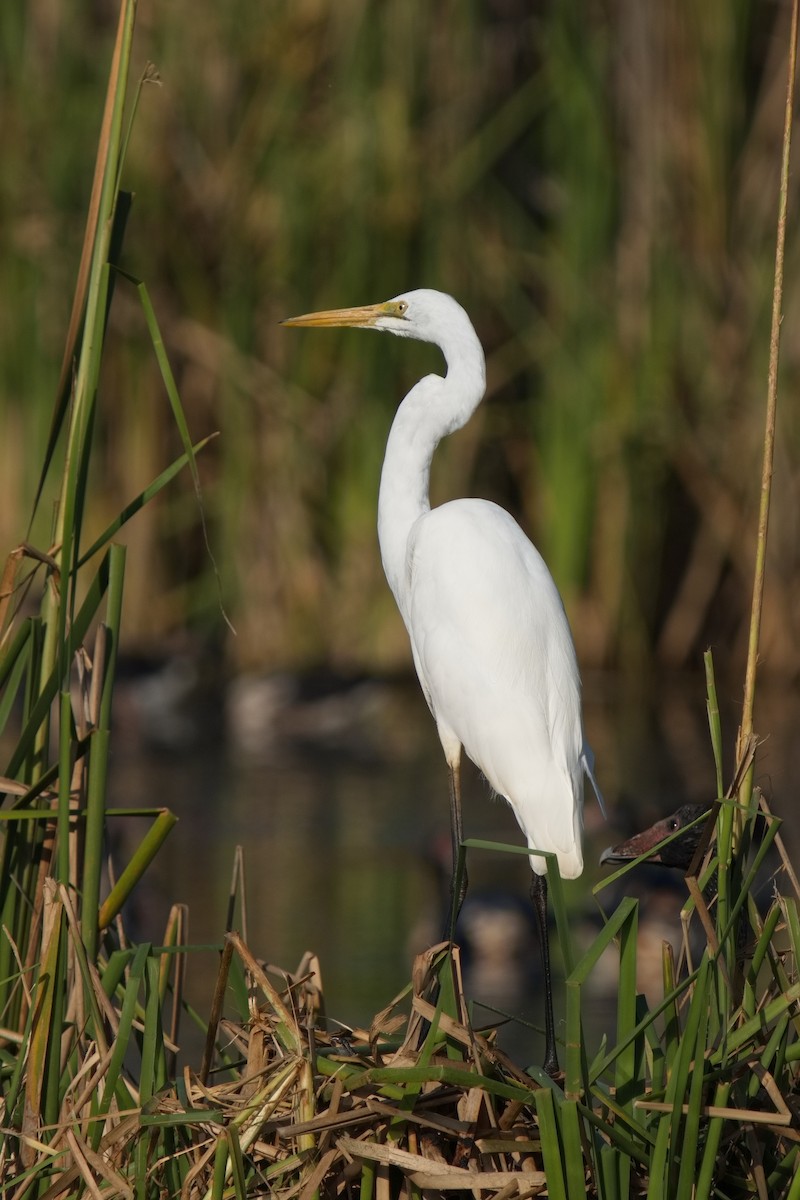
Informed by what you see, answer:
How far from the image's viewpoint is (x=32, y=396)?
8320 mm

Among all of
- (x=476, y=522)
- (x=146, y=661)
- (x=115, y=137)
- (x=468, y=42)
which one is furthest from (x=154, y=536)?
(x=115, y=137)

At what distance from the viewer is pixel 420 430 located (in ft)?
10.7

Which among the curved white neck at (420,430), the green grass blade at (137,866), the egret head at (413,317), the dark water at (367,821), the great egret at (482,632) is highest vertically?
the egret head at (413,317)

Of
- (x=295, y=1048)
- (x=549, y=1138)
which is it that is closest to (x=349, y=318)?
(x=295, y=1048)

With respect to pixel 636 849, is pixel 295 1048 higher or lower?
lower

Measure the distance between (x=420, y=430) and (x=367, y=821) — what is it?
12.9ft

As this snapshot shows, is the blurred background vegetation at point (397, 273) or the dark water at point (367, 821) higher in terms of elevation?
the blurred background vegetation at point (397, 273)

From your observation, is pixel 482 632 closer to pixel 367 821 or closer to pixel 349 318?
pixel 349 318

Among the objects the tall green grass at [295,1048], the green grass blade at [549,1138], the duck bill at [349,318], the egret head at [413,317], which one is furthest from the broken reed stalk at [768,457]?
the duck bill at [349,318]

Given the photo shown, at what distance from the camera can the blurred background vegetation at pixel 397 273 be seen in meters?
8.14

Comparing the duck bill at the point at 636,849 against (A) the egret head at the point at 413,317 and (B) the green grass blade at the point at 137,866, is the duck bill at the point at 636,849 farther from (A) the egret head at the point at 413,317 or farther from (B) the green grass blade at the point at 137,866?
(A) the egret head at the point at 413,317

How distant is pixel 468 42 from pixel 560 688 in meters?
5.79

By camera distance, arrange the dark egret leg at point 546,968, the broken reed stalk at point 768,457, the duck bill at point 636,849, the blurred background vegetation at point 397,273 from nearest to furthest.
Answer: the broken reed stalk at point 768,457 < the duck bill at point 636,849 < the dark egret leg at point 546,968 < the blurred background vegetation at point 397,273

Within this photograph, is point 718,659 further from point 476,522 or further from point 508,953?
point 476,522
